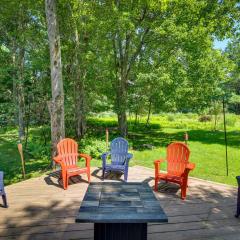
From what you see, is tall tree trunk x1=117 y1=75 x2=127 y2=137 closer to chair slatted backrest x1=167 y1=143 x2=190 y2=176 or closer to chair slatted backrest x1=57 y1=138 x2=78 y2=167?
chair slatted backrest x1=57 y1=138 x2=78 y2=167

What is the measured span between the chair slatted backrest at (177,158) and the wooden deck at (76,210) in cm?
33

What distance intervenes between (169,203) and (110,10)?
7.62 metres

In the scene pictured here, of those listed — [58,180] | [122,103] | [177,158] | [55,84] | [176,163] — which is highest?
[55,84]

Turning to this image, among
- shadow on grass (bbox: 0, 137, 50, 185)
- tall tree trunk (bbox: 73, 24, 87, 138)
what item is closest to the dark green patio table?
shadow on grass (bbox: 0, 137, 50, 185)

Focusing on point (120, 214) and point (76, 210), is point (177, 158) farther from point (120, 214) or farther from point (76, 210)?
point (120, 214)

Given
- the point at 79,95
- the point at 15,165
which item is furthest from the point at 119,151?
the point at 79,95

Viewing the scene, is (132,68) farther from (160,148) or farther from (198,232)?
(198,232)

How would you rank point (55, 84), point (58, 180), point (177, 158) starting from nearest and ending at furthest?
point (177, 158) → point (58, 180) → point (55, 84)

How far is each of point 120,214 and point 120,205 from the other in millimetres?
276

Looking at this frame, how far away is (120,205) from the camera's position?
Result: 11.6 ft

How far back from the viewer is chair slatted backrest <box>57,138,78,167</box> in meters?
6.41

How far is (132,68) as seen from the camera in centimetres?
1350

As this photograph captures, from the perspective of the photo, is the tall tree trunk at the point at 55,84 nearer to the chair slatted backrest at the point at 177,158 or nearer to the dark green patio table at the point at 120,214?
the chair slatted backrest at the point at 177,158

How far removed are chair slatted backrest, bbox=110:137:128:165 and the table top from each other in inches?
101
